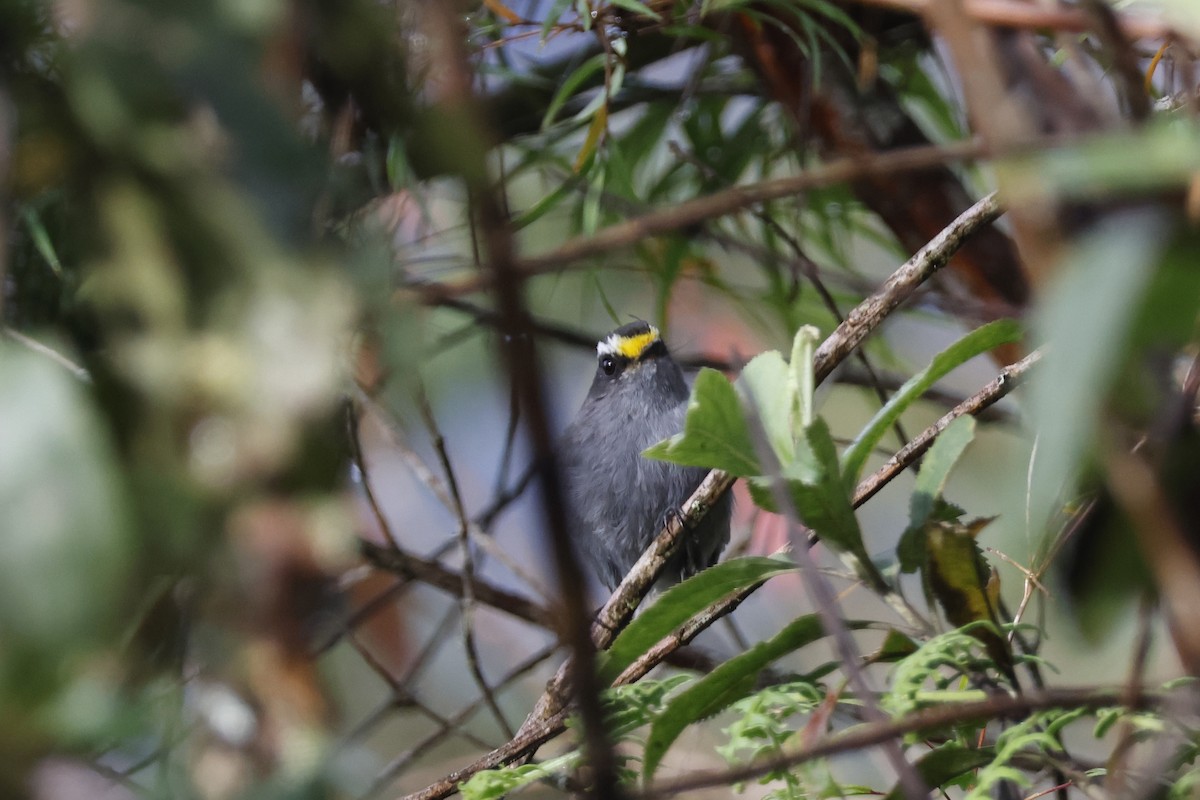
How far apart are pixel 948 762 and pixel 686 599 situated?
0.22 meters

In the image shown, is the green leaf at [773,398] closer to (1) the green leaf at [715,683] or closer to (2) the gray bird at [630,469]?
(1) the green leaf at [715,683]

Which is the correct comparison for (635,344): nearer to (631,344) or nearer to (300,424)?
(631,344)

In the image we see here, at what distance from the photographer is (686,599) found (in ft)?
3.00

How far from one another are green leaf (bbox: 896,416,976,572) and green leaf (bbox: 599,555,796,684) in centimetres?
9

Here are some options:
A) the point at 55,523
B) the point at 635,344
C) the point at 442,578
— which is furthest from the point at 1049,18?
the point at 635,344

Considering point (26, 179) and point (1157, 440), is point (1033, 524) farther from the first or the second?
point (26, 179)

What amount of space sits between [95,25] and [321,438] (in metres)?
0.25

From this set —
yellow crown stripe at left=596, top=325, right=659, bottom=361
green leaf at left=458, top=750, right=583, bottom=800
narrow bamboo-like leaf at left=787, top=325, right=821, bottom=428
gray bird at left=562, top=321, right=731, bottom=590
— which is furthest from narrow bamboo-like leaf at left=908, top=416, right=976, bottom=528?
yellow crown stripe at left=596, top=325, right=659, bottom=361

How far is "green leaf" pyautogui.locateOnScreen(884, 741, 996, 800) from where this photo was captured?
0.85 meters

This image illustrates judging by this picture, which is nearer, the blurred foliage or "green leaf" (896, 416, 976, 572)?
the blurred foliage

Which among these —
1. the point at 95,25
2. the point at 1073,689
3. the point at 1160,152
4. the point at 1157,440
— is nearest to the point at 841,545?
the point at 1073,689

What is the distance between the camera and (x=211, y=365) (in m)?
0.61

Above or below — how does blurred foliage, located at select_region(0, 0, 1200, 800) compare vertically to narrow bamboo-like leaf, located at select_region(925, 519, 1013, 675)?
above

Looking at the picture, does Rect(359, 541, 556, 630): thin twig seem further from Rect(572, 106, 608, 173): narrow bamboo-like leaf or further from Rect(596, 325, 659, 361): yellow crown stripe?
Rect(596, 325, 659, 361): yellow crown stripe
